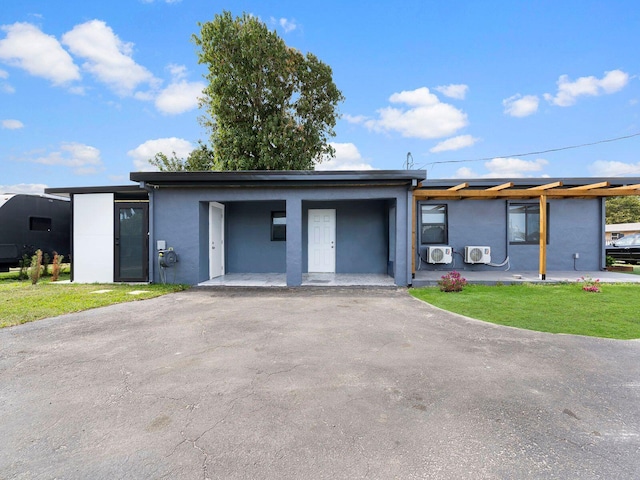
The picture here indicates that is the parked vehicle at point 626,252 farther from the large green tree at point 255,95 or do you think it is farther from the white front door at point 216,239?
the white front door at point 216,239

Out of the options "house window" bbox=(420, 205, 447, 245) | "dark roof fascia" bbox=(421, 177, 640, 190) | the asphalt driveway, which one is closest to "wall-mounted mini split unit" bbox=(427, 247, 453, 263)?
"house window" bbox=(420, 205, 447, 245)

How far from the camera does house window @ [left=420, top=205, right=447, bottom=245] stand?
1038cm

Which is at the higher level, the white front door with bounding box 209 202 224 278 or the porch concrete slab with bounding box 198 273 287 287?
the white front door with bounding box 209 202 224 278

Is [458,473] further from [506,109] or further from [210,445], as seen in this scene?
[506,109]

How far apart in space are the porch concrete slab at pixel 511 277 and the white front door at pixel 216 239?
6.03 meters

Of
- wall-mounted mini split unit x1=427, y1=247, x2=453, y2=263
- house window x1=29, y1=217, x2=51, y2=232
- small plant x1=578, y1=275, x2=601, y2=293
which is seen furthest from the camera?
house window x1=29, y1=217, x2=51, y2=232

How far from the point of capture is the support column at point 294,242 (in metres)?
8.34

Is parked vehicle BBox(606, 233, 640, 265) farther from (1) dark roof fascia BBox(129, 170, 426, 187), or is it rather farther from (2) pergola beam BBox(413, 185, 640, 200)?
(1) dark roof fascia BBox(129, 170, 426, 187)

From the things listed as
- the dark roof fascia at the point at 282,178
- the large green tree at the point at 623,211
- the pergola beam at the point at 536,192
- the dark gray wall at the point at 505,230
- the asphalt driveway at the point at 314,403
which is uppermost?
the large green tree at the point at 623,211

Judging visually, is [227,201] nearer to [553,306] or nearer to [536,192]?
[553,306]

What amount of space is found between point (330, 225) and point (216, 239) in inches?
148

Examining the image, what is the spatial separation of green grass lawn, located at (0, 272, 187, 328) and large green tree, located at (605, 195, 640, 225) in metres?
45.3

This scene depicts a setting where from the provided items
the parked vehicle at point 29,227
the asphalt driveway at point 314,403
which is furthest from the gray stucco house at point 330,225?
the asphalt driveway at point 314,403

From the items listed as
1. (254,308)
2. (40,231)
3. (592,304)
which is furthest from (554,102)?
(40,231)
